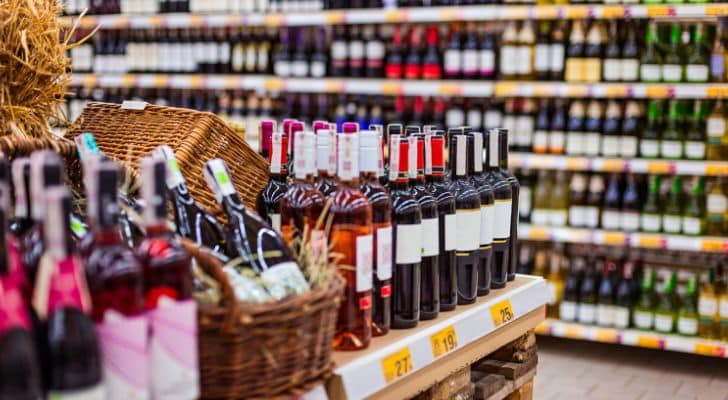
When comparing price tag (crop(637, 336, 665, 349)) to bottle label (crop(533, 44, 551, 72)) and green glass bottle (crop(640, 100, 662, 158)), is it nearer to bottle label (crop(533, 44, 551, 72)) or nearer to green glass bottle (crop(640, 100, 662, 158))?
green glass bottle (crop(640, 100, 662, 158))

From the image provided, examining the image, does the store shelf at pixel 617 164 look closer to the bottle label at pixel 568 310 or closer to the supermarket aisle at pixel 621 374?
the bottle label at pixel 568 310

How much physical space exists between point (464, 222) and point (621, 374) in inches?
88.0

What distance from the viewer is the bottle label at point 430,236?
1.55 m

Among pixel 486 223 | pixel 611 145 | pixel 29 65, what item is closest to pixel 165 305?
pixel 29 65

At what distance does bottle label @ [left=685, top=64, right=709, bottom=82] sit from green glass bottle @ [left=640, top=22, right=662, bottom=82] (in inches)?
5.0

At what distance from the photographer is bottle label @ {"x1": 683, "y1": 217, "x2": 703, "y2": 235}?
367cm

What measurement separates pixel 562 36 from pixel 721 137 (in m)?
0.87

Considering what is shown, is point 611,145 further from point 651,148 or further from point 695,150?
point 695,150

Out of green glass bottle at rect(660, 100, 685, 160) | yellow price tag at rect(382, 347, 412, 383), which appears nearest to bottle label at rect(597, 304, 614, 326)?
green glass bottle at rect(660, 100, 685, 160)

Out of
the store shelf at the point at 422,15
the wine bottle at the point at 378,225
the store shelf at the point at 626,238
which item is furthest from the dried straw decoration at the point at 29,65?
the store shelf at the point at 626,238

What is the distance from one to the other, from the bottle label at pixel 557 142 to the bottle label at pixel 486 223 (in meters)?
2.24

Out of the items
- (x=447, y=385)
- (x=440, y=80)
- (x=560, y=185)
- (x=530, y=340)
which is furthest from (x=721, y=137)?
(x=447, y=385)

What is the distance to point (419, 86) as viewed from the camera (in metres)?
4.03

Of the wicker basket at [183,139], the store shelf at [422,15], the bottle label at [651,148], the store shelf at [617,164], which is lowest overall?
the store shelf at [617,164]
